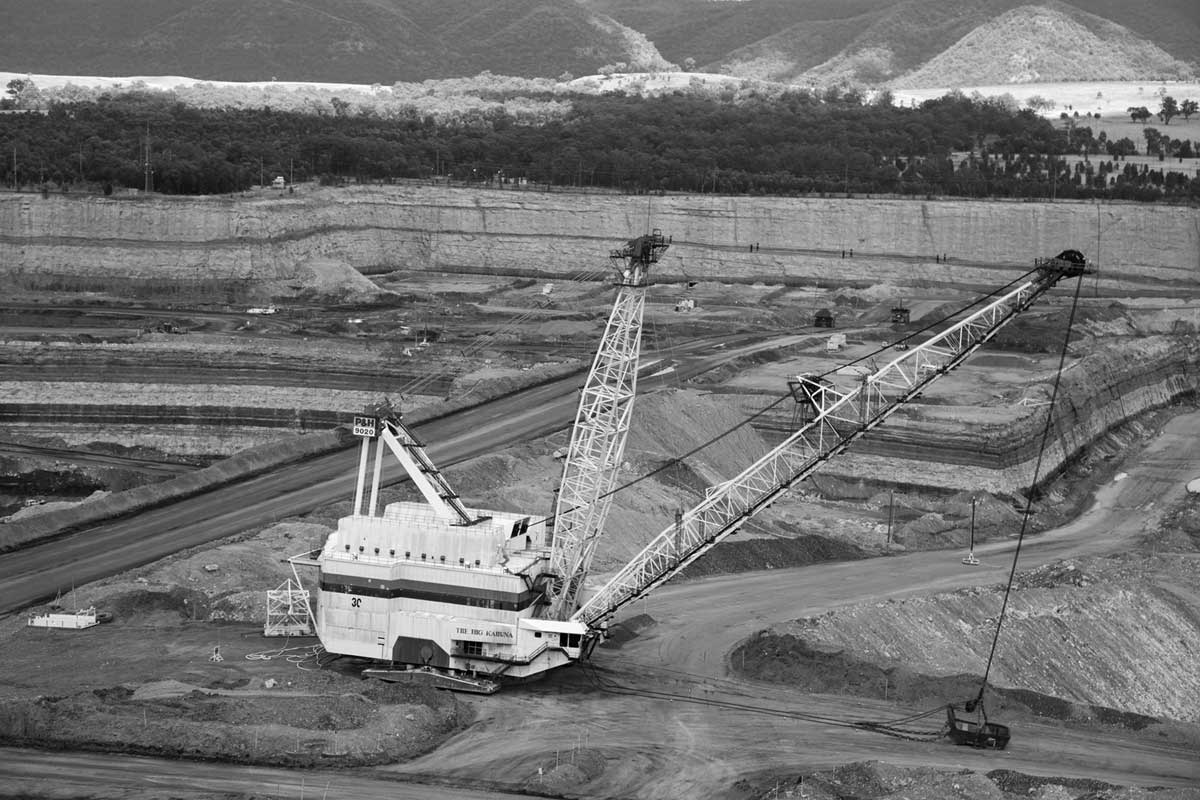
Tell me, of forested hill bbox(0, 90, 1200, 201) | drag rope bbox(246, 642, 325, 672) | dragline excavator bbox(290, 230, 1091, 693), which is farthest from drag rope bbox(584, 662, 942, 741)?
forested hill bbox(0, 90, 1200, 201)

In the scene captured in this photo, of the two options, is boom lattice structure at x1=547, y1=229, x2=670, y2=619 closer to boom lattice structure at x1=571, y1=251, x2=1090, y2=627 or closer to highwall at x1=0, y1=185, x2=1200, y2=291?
boom lattice structure at x1=571, y1=251, x2=1090, y2=627

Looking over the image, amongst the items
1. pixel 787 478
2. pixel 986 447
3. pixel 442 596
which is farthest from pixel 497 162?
pixel 442 596

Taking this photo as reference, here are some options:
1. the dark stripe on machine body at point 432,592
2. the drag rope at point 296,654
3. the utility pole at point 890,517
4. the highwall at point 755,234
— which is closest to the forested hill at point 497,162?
the highwall at point 755,234

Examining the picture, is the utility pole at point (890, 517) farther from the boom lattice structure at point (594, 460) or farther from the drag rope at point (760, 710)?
the drag rope at point (760, 710)

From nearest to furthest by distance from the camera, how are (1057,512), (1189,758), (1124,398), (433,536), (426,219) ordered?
(1189,758), (433,536), (1057,512), (1124,398), (426,219)

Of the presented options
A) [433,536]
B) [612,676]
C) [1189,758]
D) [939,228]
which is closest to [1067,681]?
[1189,758]

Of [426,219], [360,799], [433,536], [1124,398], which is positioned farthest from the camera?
[426,219]

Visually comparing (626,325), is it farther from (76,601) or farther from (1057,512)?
(1057,512)
